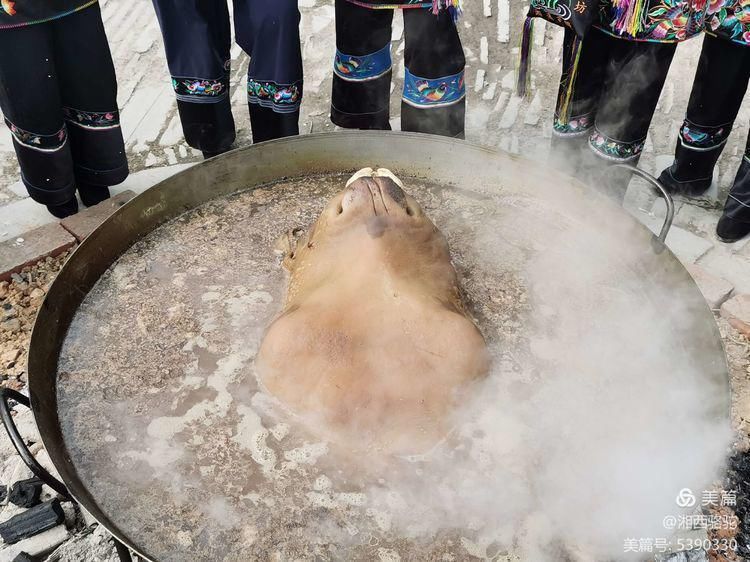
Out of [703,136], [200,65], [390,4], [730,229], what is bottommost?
[730,229]

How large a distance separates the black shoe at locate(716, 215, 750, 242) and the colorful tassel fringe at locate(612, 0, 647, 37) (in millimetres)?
1290

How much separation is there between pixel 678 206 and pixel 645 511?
257cm

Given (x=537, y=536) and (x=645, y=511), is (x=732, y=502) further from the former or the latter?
(x=537, y=536)

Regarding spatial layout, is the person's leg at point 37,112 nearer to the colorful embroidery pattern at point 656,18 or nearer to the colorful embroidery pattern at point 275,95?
the colorful embroidery pattern at point 275,95

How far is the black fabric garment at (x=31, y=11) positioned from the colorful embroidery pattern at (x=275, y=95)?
1.01 meters

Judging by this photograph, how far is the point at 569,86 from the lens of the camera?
3.18 m

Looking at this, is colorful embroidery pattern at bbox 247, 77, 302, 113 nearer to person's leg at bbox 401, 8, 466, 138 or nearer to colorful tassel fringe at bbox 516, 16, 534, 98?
person's leg at bbox 401, 8, 466, 138

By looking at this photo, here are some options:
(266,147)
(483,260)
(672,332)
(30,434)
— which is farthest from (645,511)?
(30,434)

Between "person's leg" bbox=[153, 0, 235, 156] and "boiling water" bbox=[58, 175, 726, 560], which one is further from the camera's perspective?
"person's leg" bbox=[153, 0, 235, 156]

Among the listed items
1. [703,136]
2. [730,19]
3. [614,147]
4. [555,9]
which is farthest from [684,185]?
[555,9]

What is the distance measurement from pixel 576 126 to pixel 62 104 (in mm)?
2706

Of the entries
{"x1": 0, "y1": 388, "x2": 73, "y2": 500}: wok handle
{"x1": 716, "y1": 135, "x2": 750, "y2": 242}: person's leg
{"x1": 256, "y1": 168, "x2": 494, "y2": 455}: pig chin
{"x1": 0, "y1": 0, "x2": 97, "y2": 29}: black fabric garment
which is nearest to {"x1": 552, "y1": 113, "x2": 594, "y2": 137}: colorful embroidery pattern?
{"x1": 716, "y1": 135, "x2": 750, "y2": 242}: person's leg

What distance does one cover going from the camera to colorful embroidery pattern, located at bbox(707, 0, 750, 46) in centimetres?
285

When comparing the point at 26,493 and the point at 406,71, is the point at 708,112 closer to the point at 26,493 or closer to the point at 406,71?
the point at 406,71
